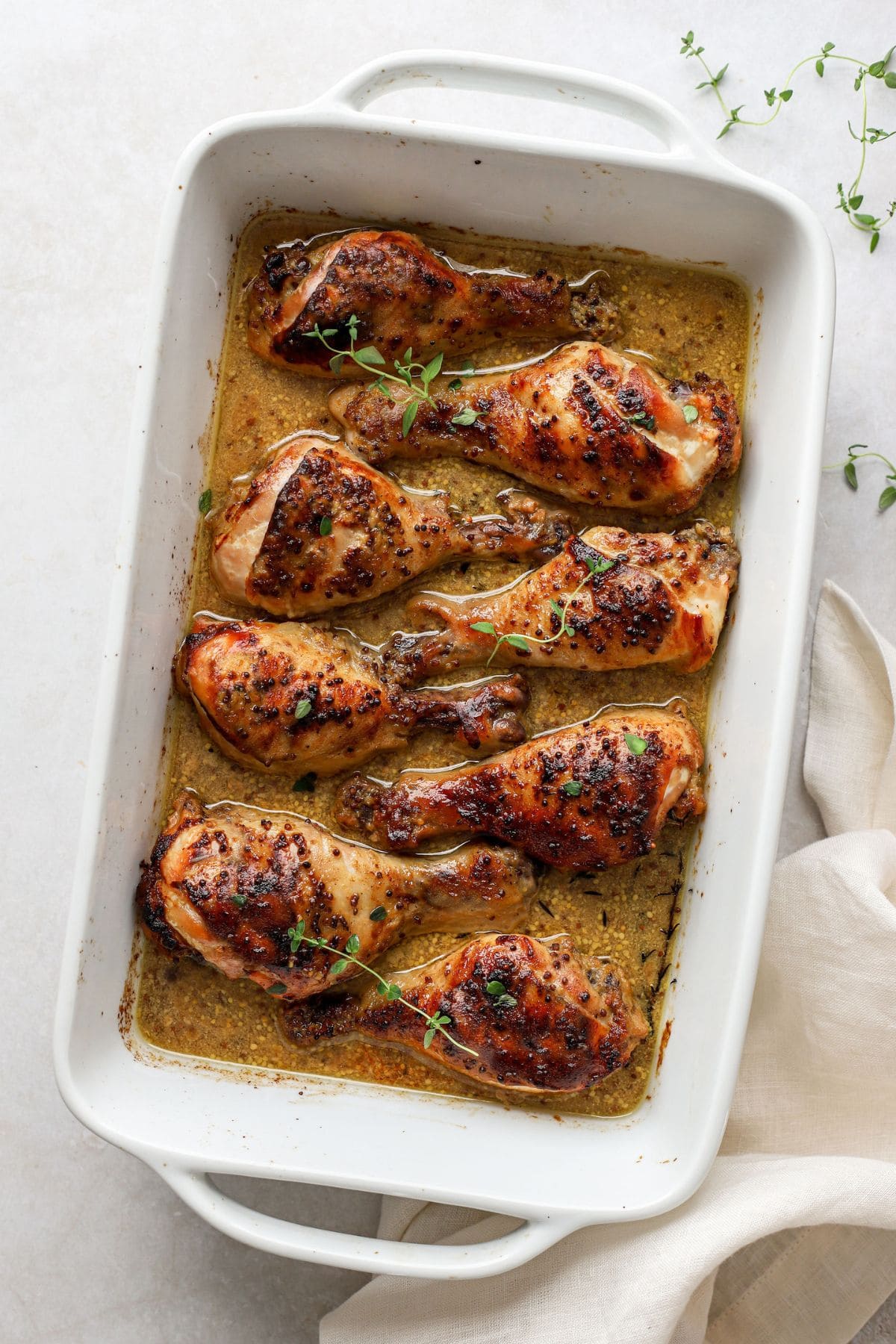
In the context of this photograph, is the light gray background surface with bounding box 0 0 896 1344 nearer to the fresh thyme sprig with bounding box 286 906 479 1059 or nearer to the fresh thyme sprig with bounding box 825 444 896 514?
the fresh thyme sprig with bounding box 825 444 896 514

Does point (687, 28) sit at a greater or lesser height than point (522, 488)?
greater

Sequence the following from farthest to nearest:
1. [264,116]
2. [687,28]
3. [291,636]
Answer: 1. [687,28]
2. [291,636]
3. [264,116]

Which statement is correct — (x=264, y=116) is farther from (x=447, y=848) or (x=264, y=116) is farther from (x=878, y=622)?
(x=878, y=622)

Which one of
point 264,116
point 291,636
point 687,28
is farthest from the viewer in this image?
point 687,28

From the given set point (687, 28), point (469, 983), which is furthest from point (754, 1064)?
point (687, 28)

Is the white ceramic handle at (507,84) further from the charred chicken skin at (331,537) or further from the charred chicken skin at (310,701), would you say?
the charred chicken skin at (310,701)

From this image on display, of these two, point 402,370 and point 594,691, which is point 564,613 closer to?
point 594,691

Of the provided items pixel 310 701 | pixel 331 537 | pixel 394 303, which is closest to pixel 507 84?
pixel 394 303

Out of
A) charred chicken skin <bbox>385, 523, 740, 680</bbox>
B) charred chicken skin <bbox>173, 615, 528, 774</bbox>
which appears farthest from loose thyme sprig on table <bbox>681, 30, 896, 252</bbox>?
charred chicken skin <bbox>173, 615, 528, 774</bbox>
